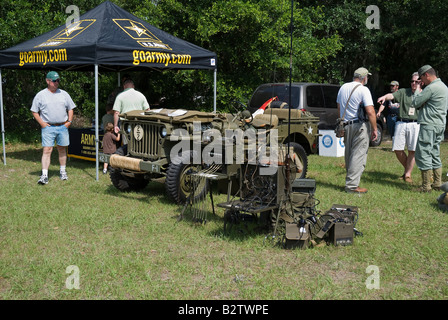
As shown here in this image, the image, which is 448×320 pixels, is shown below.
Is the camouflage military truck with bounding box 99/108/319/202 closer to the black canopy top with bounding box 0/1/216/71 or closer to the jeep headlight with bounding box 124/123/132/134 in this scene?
the jeep headlight with bounding box 124/123/132/134

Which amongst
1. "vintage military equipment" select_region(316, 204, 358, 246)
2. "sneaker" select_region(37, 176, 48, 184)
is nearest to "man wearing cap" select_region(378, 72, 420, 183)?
"vintage military equipment" select_region(316, 204, 358, 246)

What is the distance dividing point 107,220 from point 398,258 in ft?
11.4

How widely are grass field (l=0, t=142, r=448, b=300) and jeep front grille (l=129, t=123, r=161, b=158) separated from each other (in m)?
0.69

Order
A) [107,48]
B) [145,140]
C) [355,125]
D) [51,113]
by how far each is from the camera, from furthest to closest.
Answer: [107,48] → [51,113] → [355,125] → [145,140]

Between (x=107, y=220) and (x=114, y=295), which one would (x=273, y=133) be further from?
(x=114, y=295)

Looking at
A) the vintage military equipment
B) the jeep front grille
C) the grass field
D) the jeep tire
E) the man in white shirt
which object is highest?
the man in white shirt

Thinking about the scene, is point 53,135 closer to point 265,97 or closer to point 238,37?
point 265,97

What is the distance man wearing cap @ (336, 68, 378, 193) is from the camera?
7.41 m

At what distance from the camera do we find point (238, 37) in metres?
14.3

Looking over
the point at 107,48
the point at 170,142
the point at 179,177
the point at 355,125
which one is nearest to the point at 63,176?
the point at 107,48

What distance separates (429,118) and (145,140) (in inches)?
173

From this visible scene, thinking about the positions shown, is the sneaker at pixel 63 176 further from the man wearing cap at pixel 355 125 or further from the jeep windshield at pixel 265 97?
the man wearing cap at pixel 355 125

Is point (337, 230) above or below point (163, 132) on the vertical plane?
below

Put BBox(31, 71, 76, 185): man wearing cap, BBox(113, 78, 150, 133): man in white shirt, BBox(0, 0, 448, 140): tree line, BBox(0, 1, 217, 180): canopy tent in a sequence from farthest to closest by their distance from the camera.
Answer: BBox(0, 0, 448, 140): tree line
BBox(113, 78, 150, 133): man in white shirt
BBox(0, 1, 217, 180): canopy tent
BBox(31, 71, 76, 185): man wearing cap
